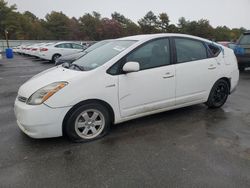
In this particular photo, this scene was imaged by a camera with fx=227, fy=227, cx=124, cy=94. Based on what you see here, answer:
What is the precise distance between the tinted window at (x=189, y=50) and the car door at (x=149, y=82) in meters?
0.24

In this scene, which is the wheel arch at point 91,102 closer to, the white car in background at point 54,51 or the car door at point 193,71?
the car door at point 193,71

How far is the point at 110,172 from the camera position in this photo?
2666 millimetres

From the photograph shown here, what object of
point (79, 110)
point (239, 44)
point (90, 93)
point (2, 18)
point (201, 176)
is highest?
point (2, 18)

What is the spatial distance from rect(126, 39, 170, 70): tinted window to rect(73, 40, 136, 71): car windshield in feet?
0.71

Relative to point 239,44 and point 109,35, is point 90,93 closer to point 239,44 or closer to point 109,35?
point 239,44

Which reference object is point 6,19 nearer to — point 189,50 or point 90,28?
point 90,28

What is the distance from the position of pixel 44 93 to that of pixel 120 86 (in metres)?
1.10

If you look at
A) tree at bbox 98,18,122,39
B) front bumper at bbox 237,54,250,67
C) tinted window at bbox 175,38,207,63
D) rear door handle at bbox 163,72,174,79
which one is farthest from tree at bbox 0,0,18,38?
rear door handle at bbox 163,72,174,79

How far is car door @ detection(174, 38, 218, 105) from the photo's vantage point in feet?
13.4

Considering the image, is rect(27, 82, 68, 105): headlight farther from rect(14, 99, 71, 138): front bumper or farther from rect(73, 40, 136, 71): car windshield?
rect(73, 40, 136, 71): car windshield

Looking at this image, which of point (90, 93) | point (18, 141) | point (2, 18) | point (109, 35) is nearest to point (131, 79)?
point (90, 93)

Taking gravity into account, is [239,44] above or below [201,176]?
above

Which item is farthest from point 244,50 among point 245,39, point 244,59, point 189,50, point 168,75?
point 168,75

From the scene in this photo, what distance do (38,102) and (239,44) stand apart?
8.55 m
